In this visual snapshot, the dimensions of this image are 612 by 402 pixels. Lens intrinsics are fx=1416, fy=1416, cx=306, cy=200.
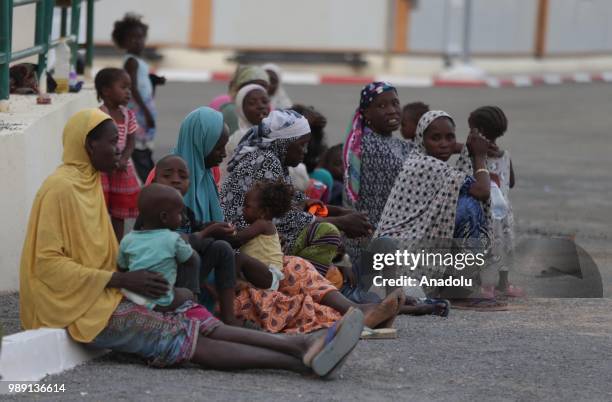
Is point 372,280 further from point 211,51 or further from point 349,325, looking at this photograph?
point 211,51

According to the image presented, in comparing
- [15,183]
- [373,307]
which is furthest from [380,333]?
[15,183]

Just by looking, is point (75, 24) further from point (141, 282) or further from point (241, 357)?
point (241, 357)

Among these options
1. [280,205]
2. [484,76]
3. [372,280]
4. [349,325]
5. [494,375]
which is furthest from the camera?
[484,76]

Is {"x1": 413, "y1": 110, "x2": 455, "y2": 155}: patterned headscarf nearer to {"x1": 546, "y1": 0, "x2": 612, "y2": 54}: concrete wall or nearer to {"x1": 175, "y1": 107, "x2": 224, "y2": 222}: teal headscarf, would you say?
{"x1": 175, "y1": 107, "x2": 224, "y2": 222}: teal headscarf

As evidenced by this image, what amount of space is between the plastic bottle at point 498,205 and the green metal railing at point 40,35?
9.78ft

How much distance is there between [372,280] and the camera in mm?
8172

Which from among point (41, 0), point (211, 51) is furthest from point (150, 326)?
point (211, 51)

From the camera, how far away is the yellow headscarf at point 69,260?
6262 millimetres

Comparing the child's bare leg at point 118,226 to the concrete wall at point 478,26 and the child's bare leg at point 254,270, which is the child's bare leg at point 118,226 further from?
the concrete wall at point 478,26

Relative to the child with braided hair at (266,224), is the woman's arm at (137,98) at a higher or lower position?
higher

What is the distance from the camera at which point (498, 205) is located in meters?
8.54

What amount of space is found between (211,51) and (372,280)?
713 inches

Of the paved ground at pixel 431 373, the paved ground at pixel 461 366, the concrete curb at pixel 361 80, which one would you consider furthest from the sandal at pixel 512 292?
the concrete curb at pixel 361 80

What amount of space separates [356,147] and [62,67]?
274cm
